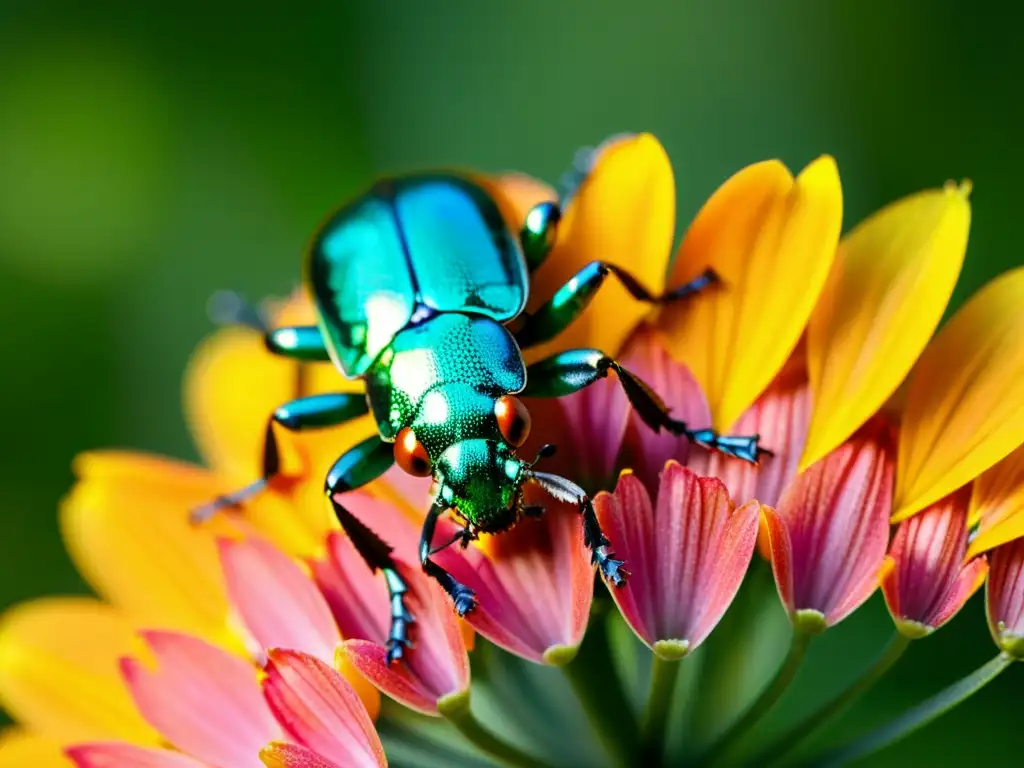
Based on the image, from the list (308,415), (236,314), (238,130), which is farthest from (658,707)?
(238,130)

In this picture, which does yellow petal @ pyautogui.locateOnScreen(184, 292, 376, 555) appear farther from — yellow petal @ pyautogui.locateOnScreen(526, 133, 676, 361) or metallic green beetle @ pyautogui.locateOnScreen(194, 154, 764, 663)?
yellow petal @ pyautogui.locateOnScreen(526, 133, 676, 361)

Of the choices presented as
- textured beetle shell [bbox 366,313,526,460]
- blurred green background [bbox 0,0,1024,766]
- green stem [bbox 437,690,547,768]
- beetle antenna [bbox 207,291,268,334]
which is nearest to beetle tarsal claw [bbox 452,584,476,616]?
green stem [bbox 437,690,547,768]

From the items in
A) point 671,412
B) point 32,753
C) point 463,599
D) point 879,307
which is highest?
point 879,307

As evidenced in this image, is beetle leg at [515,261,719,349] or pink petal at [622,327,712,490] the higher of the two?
beetle leg at [515,261,719,349]

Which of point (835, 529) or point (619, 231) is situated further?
point (619, 231)

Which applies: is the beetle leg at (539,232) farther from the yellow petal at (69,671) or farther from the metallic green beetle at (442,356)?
the yellow petal at (69,671)

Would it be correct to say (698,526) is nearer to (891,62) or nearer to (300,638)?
(300,638)

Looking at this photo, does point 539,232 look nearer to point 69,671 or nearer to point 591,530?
point 591,530
